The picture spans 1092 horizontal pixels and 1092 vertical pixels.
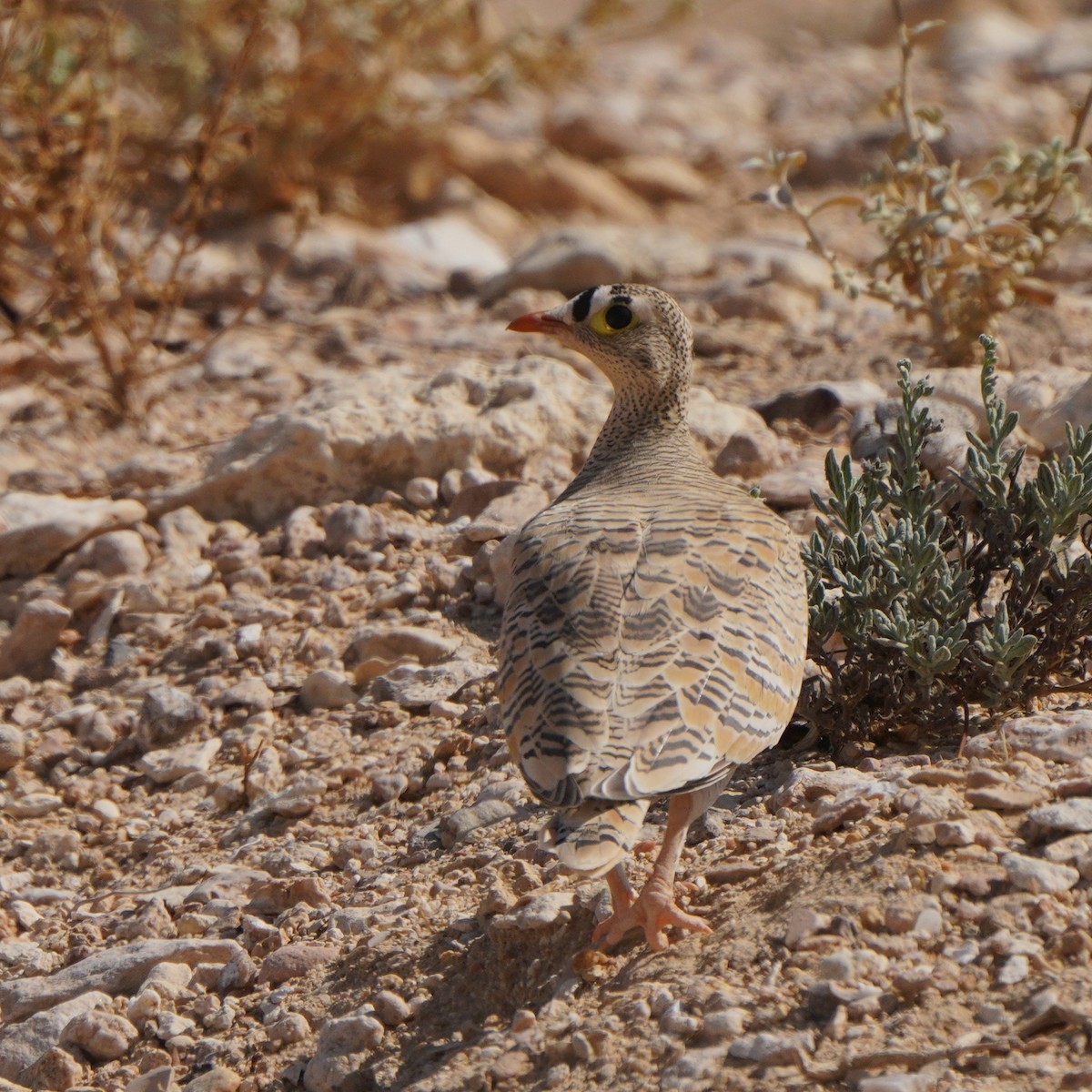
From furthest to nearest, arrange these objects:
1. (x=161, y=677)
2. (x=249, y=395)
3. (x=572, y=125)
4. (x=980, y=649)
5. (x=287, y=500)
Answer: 1. (x=572, y=125)
2. (x=249, y=395)
3. (x=287, y=500)
4. (x=161, y=677)
5. (x=980, y=649)

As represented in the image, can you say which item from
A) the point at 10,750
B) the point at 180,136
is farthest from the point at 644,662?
the point at 180,136

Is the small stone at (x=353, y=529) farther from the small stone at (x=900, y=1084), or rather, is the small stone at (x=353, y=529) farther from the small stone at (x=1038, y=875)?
the small stone at (x=900, y=1084)

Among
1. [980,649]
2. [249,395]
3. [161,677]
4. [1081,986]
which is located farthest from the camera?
[249,395]

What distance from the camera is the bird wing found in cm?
332

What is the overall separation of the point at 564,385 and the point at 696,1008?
11.1 ft

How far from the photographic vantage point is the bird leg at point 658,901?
3.47 m

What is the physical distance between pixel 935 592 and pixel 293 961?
71.3 inches

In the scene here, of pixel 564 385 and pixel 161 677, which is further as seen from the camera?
pixel 564 385

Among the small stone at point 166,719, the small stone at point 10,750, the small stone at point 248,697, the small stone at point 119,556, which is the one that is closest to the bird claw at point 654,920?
the small stone at point 248,697

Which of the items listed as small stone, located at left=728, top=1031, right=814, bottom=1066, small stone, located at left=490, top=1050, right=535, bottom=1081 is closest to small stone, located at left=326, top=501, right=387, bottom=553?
small stone, located at left=490, top=1050, right=535, bottom=1081

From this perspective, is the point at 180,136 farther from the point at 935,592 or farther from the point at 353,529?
the point at 935,592

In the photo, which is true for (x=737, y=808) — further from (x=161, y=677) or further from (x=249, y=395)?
(x=249, y=395)

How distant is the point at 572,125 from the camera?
10836mm

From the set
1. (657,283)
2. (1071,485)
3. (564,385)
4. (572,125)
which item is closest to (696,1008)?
(1071,485)
